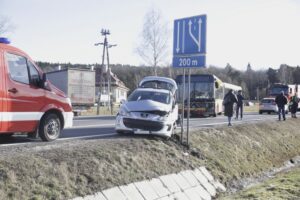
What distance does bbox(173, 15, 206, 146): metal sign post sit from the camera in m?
12.1

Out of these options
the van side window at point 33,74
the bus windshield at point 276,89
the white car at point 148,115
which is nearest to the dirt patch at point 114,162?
→ the white car at point 148,115

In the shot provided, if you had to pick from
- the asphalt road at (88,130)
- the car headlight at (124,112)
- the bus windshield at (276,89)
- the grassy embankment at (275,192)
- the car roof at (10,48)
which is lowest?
the grassy embankment at (275,192)

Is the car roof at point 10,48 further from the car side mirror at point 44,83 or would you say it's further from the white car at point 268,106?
the white car at point 268,106

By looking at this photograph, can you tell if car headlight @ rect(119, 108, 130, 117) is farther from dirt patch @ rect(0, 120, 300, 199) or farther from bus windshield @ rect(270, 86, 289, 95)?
bus windshield @ rect(270, 86, 289, 95)

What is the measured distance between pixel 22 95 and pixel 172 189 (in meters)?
4.01

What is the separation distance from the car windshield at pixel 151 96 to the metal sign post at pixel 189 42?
3.74 ft

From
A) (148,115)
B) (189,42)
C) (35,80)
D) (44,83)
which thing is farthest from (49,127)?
(189,42)

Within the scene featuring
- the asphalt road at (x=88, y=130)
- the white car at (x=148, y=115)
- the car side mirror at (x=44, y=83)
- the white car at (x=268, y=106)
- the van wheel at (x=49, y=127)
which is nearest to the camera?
the car side mirror at (x=44, y=83)

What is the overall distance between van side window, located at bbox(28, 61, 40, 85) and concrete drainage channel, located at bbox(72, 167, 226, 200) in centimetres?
351

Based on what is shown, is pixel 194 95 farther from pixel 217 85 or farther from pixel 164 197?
pixel 164 197

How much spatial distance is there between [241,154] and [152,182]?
6703mm

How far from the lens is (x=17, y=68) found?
9.66m

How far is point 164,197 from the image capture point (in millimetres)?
9141

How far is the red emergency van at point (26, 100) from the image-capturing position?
920cm
